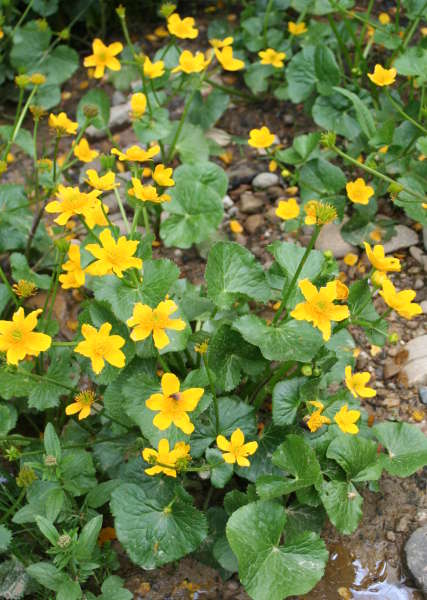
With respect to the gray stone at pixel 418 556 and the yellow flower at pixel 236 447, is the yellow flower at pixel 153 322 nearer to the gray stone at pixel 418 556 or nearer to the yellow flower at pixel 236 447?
the yellow flower at pixel 236 447

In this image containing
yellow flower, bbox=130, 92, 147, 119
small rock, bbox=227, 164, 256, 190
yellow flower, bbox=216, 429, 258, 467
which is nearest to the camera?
yellow flower, bbox=216, 429, 258, 467

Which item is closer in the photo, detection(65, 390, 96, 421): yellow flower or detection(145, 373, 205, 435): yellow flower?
detection(145, 373, 205, 435): yellow flower

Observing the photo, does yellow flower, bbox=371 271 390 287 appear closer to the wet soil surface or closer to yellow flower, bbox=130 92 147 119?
the wet soil surface

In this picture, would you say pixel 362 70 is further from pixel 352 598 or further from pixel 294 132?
pixel 352 598

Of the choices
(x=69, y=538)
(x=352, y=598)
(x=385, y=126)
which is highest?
(x=385, y=126)

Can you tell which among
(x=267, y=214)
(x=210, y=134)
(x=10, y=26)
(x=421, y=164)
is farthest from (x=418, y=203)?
(x=10, y=26)

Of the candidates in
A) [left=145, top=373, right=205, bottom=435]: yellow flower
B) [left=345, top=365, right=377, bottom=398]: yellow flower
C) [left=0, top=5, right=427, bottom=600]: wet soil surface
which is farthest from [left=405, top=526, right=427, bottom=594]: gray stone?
[left=145, top=373, right=205, bottom=435]: yellow flower
